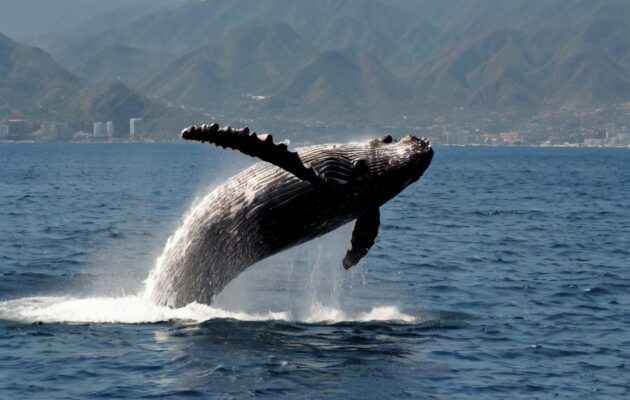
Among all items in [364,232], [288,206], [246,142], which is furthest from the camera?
[364,232]

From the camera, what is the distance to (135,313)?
696 inches

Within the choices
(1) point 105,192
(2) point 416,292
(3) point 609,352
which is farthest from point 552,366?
(1) point 105,192

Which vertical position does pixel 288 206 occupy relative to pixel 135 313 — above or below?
above

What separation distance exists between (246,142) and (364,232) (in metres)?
3.18

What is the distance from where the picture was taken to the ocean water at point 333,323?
14.4 m

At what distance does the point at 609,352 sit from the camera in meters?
17.2

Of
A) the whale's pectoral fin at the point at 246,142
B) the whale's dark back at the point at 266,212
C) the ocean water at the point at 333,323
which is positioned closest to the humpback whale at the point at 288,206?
the whale's dark back at the point at 266,212

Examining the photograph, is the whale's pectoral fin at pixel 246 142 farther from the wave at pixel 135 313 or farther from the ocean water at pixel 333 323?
the wave at pixel 135 313

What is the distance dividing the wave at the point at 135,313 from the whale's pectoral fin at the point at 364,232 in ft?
7.44

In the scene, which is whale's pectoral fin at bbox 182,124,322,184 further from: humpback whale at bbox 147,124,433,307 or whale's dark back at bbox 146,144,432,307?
whale's dark back at bbox 146,144,432,307

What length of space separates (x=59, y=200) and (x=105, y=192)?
921 centimetres

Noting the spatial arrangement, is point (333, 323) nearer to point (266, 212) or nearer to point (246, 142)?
point (266, 212)

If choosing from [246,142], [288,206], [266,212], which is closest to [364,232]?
[288,206]

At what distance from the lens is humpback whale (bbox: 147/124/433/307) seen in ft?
50.5
